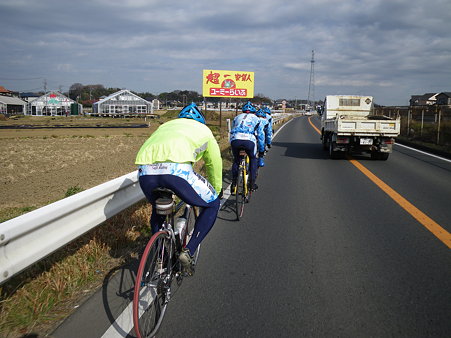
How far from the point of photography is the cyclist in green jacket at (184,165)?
3072 millimetres

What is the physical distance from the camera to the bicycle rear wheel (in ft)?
19.8

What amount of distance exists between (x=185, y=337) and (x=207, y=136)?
1595mm

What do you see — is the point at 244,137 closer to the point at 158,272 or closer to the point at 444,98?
the point at 158,272

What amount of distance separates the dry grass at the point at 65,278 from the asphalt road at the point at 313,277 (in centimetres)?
18

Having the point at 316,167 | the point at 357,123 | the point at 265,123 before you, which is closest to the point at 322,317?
the point at 265,123

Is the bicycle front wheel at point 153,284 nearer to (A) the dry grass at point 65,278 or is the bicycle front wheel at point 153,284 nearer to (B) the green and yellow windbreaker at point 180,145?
(B) the green and yellow windbreaker at point 180,145

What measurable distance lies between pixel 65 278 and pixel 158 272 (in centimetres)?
118

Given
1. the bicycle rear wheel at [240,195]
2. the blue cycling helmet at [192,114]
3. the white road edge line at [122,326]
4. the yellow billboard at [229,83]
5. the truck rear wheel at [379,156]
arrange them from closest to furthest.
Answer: the white road edge line at [122,326] → the blue cycling helmet at [192,114] → the bicycle rear wheel at [240,195] → the truck rear wheel at [379,156] → the yellow billboard at [229,83]

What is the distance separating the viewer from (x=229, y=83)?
1721 inches

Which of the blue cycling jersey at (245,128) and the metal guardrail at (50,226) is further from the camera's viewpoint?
the blue cycling jersey at (245,128)

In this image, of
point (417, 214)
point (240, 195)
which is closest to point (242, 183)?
point (240, 195)

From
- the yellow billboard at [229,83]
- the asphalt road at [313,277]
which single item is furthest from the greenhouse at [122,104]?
the asphalt road at [313,277]

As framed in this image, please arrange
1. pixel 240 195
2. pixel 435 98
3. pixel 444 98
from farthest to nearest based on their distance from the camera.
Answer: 1. pixel 435 98
2. pixel 444 98
3. pixel 240 195

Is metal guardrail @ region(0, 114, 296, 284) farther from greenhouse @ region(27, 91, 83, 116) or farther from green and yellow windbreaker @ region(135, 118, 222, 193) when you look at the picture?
greenhouse @ region(27, 91, 83, 116)
